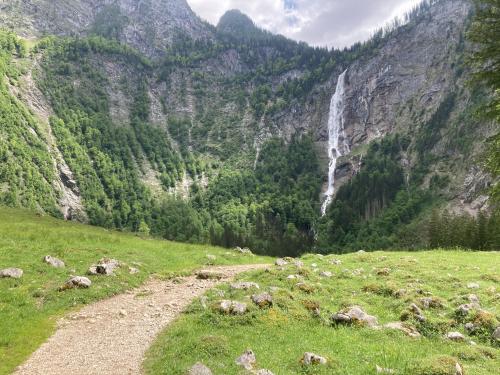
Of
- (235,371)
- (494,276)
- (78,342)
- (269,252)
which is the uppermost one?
(494,276)

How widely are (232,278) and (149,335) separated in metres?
11.9

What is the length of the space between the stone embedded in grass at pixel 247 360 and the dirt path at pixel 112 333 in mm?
3681

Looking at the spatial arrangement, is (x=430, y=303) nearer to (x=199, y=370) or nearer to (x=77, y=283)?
(x=199, y=370)

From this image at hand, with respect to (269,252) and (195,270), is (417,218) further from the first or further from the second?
(195,270)

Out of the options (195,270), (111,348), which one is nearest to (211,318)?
(111,348)

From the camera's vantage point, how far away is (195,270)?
33750mm

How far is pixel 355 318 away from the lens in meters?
18.0

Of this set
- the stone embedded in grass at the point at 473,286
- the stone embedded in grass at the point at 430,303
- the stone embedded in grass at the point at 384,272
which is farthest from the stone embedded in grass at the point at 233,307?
the stone embedded in grass at the point at 473,286

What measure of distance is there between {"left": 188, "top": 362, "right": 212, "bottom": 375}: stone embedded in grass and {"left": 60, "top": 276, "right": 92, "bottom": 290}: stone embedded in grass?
13.6 metres

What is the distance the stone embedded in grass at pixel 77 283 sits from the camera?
78.7 feet

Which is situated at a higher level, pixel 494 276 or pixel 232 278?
pixel 494 276

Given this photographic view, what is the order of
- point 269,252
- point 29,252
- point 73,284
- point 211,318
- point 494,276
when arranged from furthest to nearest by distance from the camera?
point 269,252
point 29,252
point 494,276
point 73,284
point 211,318

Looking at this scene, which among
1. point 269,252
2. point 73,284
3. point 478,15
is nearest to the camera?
point 478,15

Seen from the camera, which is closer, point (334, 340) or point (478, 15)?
point (334, 340)
